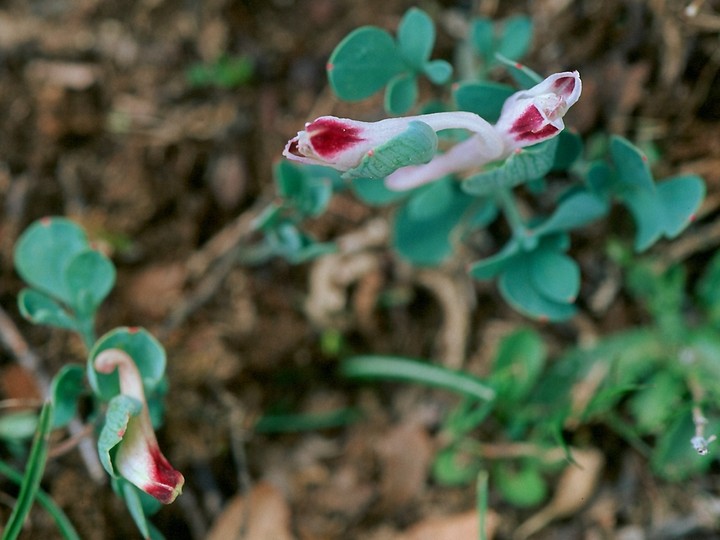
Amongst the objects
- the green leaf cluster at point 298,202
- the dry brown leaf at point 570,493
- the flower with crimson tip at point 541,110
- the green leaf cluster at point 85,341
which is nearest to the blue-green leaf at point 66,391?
the green leaf cluster at point 85,341

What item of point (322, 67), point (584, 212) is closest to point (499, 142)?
point (584, 212)

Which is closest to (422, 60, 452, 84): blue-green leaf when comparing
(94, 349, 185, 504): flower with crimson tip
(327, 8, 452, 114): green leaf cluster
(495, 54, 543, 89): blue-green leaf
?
(327, 8, 452, 114): green leaf cluster

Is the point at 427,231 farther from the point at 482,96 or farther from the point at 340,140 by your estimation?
the point at 340,140

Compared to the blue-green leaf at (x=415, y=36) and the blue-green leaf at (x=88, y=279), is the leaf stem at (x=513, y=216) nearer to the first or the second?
the blue-green leaf at (x=415, y=36)

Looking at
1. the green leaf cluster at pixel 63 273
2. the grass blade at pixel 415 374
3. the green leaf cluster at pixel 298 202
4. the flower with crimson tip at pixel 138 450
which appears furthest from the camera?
the grass blade at pixel 415 374

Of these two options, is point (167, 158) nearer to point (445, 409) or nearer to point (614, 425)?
point (445, 409)

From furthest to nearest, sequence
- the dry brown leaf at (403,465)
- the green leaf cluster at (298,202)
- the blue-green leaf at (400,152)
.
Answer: the dry brown leaf at (403,465) → the green leaf cluster at (298,202) → the blue-green leaf at (400,152)
